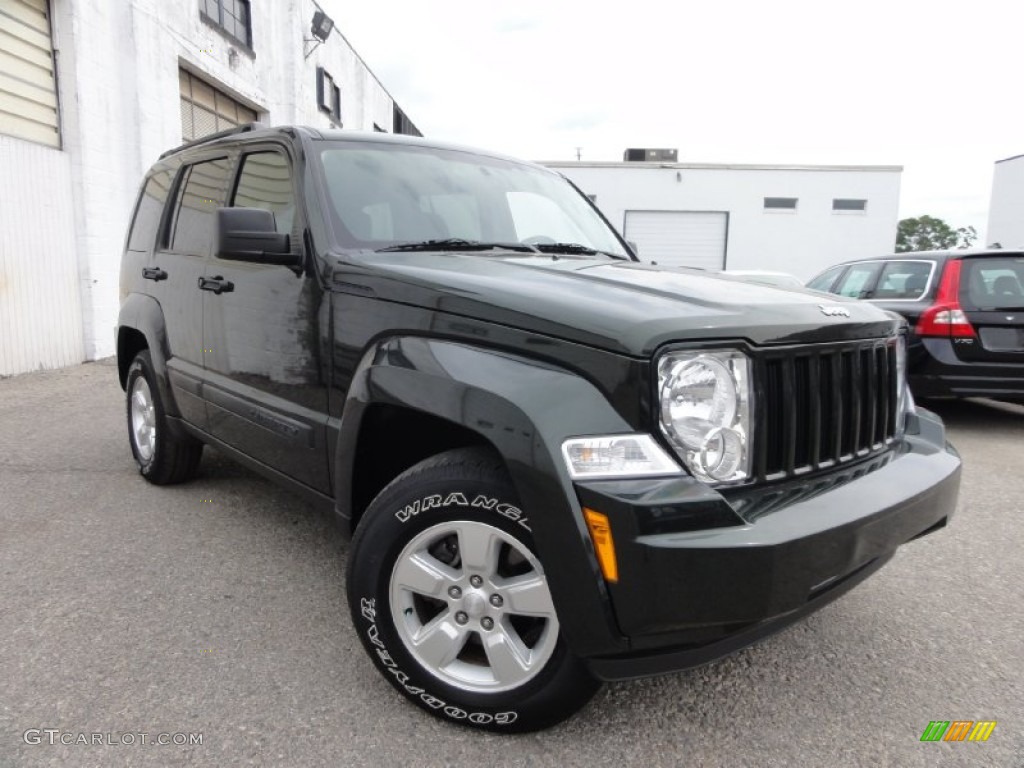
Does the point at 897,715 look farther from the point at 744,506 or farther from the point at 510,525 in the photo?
the point at 510,525

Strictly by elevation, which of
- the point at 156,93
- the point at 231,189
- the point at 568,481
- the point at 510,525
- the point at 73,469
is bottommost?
the point at 73,469

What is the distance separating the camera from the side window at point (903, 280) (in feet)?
20.0

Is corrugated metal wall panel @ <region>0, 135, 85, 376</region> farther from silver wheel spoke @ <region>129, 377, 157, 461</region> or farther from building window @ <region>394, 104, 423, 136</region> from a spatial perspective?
building window @ <region>394, 104, 423, 136</region>

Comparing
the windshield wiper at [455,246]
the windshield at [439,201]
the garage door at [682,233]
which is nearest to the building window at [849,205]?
the garage door at [682,233]

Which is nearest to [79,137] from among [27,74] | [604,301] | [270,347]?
[27,74]

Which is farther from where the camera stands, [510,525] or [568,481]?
[510,525]

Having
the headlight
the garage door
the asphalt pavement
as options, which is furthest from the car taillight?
the garage door

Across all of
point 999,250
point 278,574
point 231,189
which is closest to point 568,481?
point 278,574

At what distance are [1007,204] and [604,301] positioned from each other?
1315 inches

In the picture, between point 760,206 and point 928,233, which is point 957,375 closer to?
point 760,206

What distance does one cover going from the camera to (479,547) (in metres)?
1.89

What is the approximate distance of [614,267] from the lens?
266 cm

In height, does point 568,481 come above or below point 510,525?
above

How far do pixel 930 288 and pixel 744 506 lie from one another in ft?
17.5
